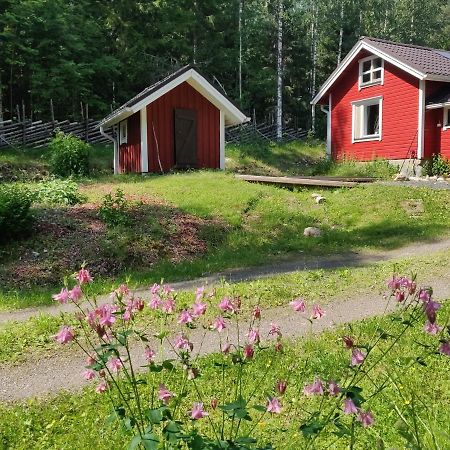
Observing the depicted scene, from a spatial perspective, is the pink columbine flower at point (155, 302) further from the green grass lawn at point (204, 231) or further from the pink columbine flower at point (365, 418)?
the green grass lawn at point (204, 231)

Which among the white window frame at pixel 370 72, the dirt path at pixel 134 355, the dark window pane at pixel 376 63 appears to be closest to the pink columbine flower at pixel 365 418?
the dirt path at pixel 134 355

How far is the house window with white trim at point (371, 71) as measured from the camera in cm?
2208

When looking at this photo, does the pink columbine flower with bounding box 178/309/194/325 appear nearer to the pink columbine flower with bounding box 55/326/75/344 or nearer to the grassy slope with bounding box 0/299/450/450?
the pink columbine flower with bounding box 55/326/75/344

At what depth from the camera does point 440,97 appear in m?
19.5

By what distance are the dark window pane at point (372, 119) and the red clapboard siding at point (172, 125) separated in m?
7.84

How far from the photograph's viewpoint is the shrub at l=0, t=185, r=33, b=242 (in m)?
9.27

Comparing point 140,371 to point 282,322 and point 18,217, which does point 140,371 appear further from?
point 18,217

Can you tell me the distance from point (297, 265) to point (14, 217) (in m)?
5.41

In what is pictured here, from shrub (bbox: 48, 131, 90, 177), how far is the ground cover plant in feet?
50.8

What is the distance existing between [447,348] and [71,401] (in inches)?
115

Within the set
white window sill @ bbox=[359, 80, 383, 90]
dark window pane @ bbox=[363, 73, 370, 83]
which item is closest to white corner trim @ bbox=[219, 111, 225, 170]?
white window sill @ bbox=[359, 80, 383, 90]

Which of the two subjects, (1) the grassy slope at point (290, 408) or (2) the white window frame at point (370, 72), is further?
(2) the white window frame at point (370, 72)

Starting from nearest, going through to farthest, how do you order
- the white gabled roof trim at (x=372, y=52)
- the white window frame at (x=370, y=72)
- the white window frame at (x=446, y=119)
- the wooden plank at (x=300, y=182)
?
the wooden plank at (x=300, y=182) < the white gabled roof trim at (x=372, y=52) < the white window frame at (x=446, y=119) < the white window frame at (x=370, y=72)

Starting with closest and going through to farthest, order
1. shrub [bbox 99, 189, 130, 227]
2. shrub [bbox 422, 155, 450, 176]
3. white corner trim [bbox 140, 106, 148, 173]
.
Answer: shrub [bbox 99, 189, 130, 227] < white corner trim [bbox 140, 106, 148, 173] < shrub [bbox 422, 155, 450, 176]
